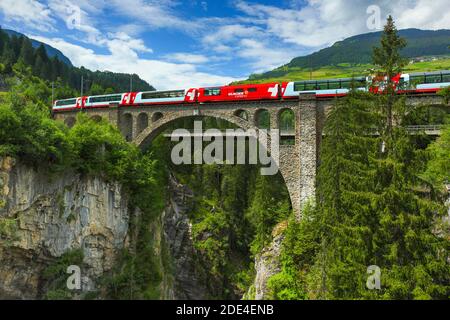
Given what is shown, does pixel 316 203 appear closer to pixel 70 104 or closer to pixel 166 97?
pixel 166 97

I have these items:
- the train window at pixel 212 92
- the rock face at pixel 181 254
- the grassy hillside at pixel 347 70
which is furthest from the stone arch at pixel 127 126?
the grassy hillside at pixel 347 70

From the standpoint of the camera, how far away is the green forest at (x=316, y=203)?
42.2 ft

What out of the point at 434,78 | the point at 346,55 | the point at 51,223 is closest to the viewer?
the point at 434,78

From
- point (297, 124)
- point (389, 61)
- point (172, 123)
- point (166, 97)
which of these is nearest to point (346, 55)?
point (172, 123)

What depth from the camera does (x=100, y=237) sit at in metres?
27.6

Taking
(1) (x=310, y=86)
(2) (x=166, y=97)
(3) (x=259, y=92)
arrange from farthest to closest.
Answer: (2) (x=166, y=97) < (3) (x=259, y=92) < (1) (x=310, y=86)

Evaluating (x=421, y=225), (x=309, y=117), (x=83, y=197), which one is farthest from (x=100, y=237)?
(x=421, y=225)

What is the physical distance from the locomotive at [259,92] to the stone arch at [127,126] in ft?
5.48

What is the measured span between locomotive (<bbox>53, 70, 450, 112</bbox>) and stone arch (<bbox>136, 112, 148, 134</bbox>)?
58.6 inches

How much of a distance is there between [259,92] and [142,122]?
15546 mm

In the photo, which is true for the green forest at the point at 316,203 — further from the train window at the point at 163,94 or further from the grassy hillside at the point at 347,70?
the grassy hillside at the point at 347,70

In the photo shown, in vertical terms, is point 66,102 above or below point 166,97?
above

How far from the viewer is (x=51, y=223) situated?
23891 mm
